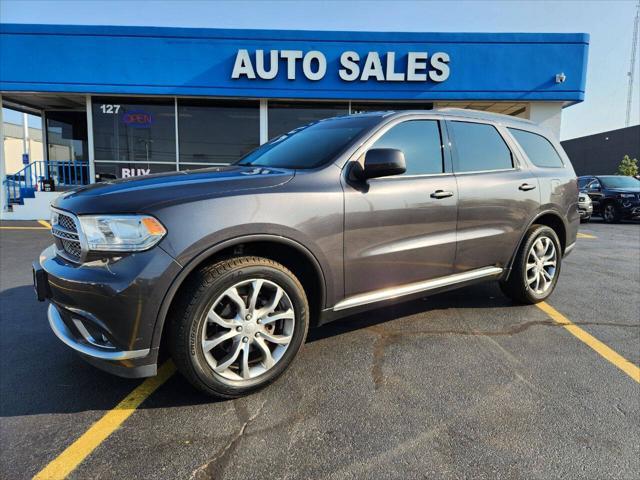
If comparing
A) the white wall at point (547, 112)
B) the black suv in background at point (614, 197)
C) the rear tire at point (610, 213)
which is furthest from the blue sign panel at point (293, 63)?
the rear tire at point (610, 213)

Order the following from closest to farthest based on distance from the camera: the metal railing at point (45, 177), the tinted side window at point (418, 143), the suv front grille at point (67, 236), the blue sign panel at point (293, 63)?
the suv front grille at point (67, 236) → the tinted side window at point (418, 143) → the blue sign panel at point (293, 63) → the metal railing at point (45, 177)

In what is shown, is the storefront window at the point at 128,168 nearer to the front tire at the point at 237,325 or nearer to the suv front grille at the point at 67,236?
the suv front grille at the point at 67,236

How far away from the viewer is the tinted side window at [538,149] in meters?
4.34

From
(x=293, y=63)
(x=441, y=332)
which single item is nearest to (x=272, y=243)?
(x=441, y=332)

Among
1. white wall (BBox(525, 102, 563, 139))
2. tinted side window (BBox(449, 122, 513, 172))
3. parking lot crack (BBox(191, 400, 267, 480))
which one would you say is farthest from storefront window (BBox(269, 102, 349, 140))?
parking lot crack (BBox(191, 400, 267, 480))

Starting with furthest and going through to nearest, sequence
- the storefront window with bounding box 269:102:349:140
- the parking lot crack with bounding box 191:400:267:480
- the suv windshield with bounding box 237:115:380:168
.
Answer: the storefront window with bounding box 269:102:349:140 < the suv windshield with bounding box 237:115:380:168 < the parking lot crack with bounding box 191:400:267:480

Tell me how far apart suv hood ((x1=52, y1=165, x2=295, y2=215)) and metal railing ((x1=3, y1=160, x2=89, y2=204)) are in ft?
37.9

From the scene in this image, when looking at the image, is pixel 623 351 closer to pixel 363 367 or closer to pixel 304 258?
pixel 363 367

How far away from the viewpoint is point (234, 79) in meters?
11.7

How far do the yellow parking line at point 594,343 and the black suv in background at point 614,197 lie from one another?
11972 millimetres

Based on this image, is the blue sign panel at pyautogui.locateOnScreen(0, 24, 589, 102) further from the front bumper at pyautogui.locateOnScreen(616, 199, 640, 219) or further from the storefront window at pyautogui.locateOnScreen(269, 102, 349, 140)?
the front bumper at pyautogui.locateOnScreen(616, 199, 640, 219)

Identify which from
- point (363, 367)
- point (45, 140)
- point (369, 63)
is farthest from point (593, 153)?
point (363, 367)

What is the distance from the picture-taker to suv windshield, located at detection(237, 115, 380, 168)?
3154 millimetres

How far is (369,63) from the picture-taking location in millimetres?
11719
